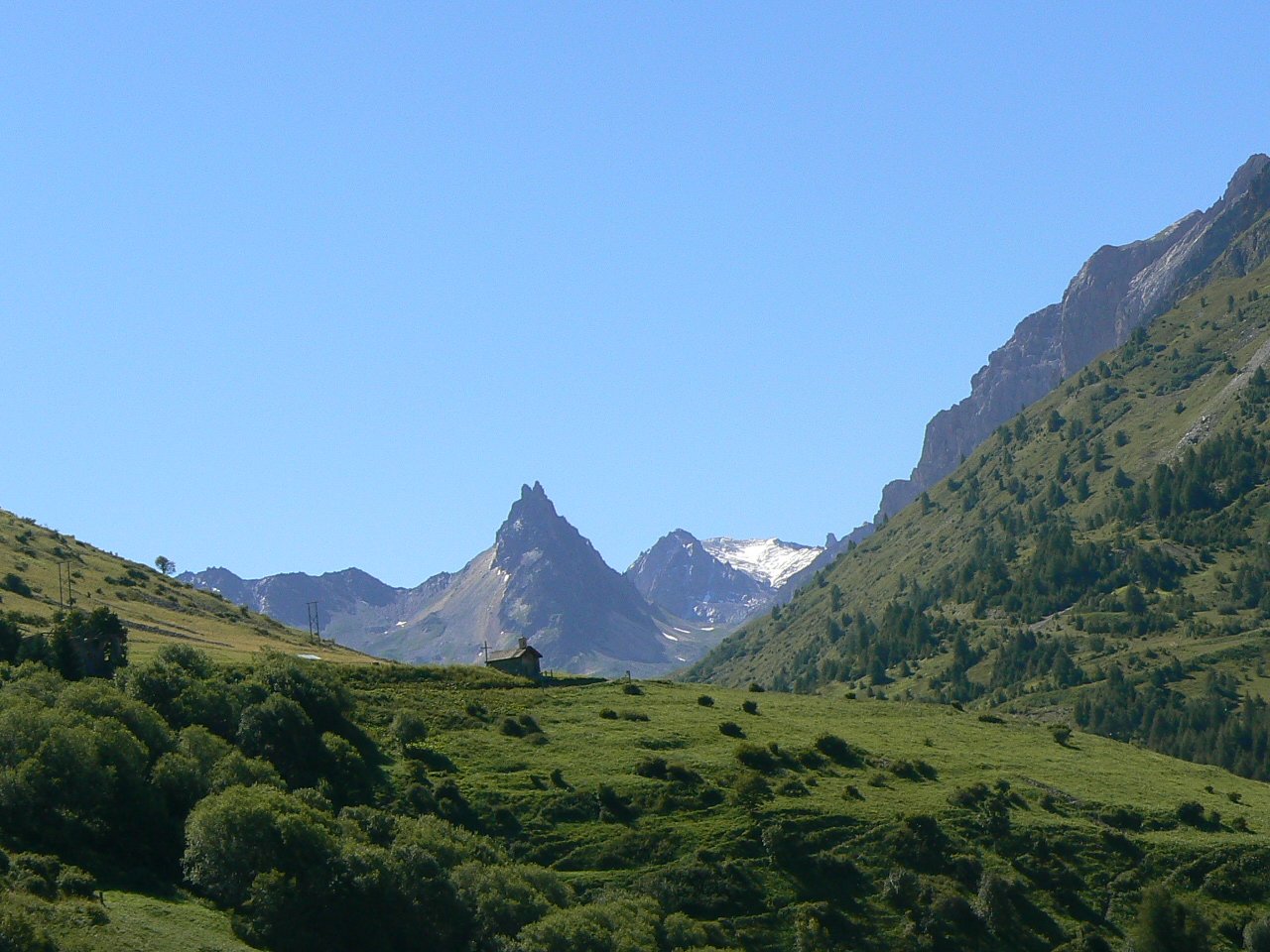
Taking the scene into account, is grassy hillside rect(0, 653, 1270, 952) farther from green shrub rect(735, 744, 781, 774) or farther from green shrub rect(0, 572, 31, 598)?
green shrub rect(0, 572, 31, 598)

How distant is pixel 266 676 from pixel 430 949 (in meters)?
38.3

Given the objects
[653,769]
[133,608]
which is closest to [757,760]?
[653,769]

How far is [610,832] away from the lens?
106938 millimetres

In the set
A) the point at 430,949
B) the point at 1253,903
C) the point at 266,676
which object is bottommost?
the point at 430,949

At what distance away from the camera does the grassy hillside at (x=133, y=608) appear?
146m

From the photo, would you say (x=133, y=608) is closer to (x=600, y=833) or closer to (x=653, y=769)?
(x=653, y=769)

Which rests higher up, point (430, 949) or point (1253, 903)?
point (1253, 903)

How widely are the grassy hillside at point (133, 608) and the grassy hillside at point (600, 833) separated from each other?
999 inches

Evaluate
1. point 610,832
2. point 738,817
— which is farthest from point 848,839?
point 610,832

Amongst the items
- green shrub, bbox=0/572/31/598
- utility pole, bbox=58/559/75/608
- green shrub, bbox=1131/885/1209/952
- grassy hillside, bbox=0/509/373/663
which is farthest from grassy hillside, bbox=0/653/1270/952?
green shrub, bbox=0/572/31/598

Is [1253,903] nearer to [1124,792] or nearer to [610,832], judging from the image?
[1124,792]

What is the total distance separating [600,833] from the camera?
350 ft

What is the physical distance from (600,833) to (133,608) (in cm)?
8639

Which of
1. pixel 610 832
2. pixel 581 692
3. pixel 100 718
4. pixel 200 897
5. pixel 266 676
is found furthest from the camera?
pixel 581 692
